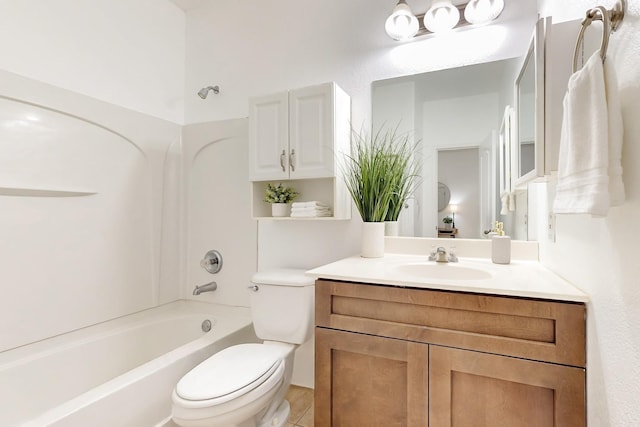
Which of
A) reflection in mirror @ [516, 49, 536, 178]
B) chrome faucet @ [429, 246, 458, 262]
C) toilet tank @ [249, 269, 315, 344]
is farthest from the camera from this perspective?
toilet tank @ [249, 269, 315, 344]

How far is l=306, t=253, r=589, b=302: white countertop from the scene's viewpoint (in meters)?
1.05

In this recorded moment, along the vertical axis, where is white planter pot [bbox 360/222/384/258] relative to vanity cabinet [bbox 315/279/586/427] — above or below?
above

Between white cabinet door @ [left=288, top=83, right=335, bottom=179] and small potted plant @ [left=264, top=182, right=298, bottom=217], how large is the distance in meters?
0.19

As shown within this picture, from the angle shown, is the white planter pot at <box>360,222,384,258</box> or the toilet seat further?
the white planter pot at <box>360,222,384,258</box>

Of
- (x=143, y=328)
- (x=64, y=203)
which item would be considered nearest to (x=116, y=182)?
(x=64, y=203)

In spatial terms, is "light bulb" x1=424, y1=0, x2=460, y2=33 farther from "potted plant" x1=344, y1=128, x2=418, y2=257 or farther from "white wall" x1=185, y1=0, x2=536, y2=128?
"potted plant" x1=344, y1=128, x2=418, y2=257

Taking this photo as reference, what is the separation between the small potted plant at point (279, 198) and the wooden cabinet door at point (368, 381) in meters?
0.87

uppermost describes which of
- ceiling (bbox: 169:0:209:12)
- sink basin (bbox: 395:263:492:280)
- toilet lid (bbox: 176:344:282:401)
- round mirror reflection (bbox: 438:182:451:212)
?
ceiling (bbox: 169:0:209:12)

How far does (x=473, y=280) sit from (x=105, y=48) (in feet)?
8.09

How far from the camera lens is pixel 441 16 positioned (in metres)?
1.74

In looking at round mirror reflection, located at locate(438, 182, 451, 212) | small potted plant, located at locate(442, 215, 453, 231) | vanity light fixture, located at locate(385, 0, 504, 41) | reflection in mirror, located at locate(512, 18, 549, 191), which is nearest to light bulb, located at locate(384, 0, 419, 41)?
vanity light fixture, located at locate(385, 0, 504, 41)

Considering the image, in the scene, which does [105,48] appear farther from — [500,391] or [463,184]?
[500,391]

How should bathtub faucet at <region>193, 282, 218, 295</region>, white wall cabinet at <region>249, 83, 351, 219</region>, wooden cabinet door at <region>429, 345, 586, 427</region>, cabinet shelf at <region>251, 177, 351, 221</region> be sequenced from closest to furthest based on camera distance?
wooden cabinet door at <region>429, 345, 586, 427</region> → white wall cabinet at <region>249, 83, 351, 219</region> → cabinet shelf at <region>251, 177, 351, 221</region> → bathtub faucet at <region>193, 282, 218, 295</region>

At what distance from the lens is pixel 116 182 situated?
6.79 ft
